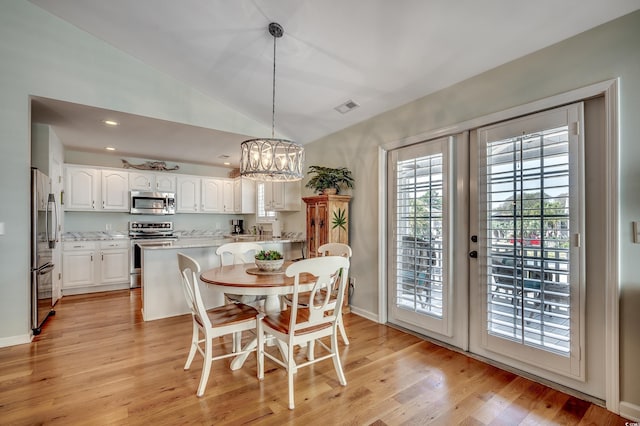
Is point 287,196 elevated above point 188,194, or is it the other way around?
point 188,194

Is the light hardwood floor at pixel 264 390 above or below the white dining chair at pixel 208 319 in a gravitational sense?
below

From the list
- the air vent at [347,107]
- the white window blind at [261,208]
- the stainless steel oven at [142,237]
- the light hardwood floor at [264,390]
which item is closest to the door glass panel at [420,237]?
the light hardwood floor at [264,390]

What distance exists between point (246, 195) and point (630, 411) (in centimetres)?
614

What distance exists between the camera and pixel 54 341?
3.11m

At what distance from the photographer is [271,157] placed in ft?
8.95

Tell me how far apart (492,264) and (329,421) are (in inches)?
71.1

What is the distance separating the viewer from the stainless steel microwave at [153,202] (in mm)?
5754

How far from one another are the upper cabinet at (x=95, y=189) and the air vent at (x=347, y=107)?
4.38 m

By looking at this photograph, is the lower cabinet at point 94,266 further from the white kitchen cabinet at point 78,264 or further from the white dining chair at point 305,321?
the white dining chair at point 305,321

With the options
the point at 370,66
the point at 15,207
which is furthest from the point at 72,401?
the point at 370,66

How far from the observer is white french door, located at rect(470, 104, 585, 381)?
2.14 meters

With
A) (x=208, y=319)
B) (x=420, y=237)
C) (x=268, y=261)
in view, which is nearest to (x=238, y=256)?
(x=268, y=261)

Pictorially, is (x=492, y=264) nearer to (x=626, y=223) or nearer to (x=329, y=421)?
(x=626, y=223)

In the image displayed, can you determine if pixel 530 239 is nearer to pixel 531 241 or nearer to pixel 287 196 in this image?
pixel 531 241
